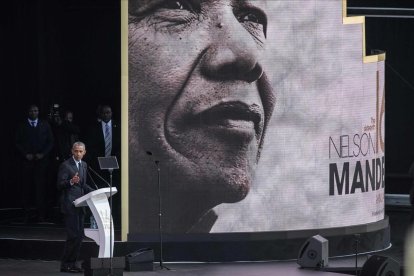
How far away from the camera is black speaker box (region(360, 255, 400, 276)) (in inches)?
631

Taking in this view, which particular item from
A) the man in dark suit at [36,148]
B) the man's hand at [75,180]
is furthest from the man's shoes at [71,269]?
the man in dark suit at [36,148]

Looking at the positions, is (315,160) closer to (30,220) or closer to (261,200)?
(261,200)

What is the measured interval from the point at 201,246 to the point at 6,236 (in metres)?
3.05

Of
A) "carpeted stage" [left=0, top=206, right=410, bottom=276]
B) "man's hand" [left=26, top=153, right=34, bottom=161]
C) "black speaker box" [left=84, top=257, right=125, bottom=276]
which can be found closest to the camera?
"black speaker box" [left=84, top=257, right=125, bottom=276]

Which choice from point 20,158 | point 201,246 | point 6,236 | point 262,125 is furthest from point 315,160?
point 20,158

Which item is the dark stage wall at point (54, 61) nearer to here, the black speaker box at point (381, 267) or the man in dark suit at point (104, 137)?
the man in dark suit at point (104, 137)

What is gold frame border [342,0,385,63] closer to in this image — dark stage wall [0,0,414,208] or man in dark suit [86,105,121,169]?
man in dark suit [86,105,121,169]

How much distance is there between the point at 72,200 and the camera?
17.5m

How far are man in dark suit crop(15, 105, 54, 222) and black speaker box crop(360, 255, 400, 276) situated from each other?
6628 millimetres

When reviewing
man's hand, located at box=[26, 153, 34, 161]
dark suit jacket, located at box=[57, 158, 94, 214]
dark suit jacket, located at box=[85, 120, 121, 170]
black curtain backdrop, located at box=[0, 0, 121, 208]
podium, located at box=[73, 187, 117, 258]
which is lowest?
podium, located at box=[73, 187, 117, 258]

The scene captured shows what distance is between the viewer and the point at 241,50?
18578 millimetres

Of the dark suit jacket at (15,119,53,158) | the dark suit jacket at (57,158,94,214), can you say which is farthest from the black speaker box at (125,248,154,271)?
the dark suit jacket at (15,119,53,158)

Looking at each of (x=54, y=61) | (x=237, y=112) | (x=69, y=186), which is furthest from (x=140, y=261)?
(x=54, y=61)

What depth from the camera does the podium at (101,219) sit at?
17078 millimetres
